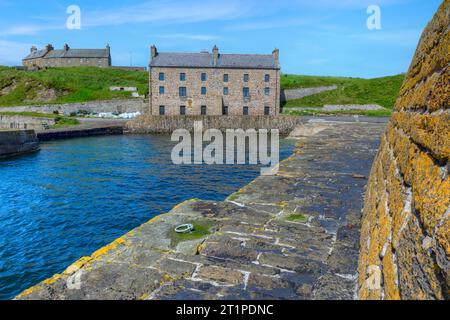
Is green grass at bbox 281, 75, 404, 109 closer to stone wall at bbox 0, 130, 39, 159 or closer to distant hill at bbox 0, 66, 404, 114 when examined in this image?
distant hill at bbox 0, 66, 404, 114

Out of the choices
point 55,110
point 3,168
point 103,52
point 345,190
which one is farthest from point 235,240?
point 103,52

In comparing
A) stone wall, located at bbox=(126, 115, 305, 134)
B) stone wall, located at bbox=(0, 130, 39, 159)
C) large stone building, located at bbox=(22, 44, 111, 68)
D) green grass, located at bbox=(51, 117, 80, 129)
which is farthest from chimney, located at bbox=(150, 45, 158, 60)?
large stone building, located at bbox=(22, 44, 111, 68)

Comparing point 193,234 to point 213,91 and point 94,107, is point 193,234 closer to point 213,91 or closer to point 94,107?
point 213,91

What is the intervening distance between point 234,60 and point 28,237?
4447 cm

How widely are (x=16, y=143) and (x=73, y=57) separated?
76.8 m

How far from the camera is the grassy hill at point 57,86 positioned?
6450 centimetres

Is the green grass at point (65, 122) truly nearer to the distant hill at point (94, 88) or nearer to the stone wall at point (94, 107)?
the stone wall at point (94, 107)

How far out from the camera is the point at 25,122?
4409 centimetres

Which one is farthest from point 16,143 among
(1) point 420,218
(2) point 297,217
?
(1) point 420,218

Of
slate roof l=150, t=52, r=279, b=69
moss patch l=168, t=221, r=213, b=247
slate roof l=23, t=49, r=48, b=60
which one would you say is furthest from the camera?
slate roof l=23, t=49, r=48, b=60

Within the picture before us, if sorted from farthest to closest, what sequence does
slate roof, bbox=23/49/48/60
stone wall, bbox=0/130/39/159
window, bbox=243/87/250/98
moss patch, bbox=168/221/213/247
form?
1. slate roof, bbox=23/49/48/60
2. window, bbox=243/87/250/98
3. stone wall, bbox=0/130/39/159
4. moss patch, bbox=168/221/213/247

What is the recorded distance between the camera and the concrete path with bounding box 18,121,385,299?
11.1ft

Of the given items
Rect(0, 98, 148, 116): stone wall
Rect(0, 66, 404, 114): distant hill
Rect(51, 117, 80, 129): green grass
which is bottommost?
Rect(51, 117, 80, 129): green grass

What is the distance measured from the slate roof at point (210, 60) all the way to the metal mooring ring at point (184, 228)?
4704cm
